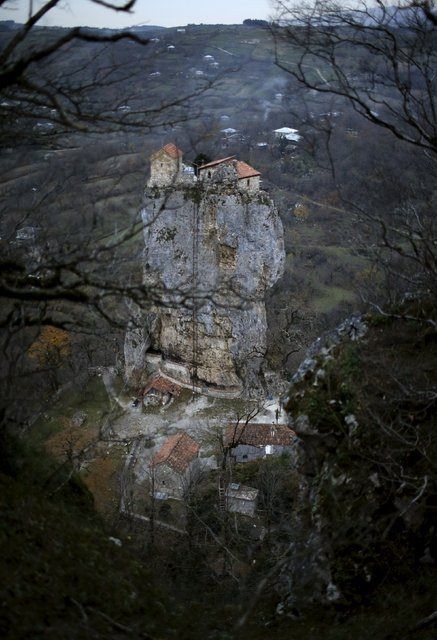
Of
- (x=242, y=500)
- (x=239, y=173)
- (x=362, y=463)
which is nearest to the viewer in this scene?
(x=362, y=463)

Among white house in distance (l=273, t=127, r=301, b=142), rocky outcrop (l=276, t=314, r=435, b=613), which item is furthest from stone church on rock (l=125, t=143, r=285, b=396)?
white house in distance (l=273, t=127, r=301, b=142)

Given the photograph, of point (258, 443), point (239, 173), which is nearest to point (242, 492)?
point (258, 443)

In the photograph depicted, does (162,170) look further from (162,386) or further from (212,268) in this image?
(162,386)

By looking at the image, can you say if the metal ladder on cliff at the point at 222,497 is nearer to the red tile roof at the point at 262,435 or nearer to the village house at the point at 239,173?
the red tile roof at the point at 262,435

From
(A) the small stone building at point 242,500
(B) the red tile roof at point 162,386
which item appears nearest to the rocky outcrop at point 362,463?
(A) the small stone building at point 242,500

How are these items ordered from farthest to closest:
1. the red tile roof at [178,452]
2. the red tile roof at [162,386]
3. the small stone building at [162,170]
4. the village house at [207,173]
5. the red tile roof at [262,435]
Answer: the red tile roof at [162,386] → the village house at [207,173] → the small stone building at [162,170] → the red tile roof at [262,435] → the red tile roof at [178,452]

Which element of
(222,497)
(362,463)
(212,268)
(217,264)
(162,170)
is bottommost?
(222,497)
